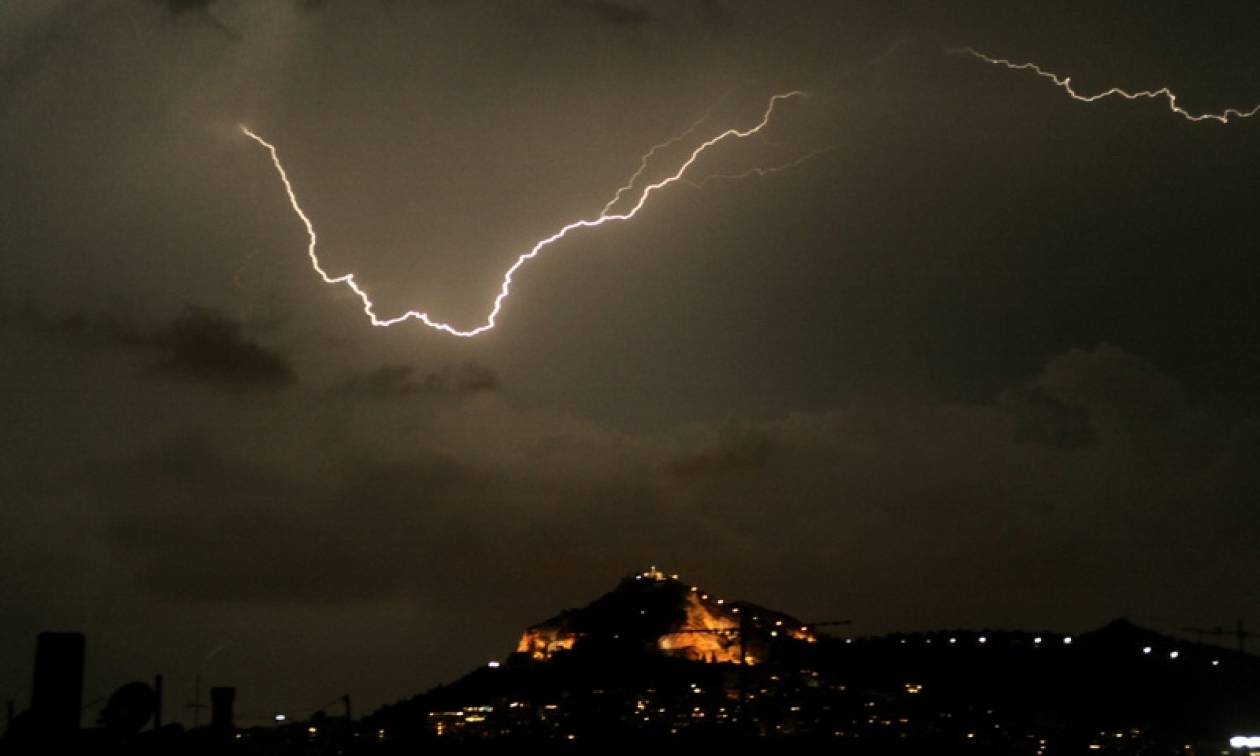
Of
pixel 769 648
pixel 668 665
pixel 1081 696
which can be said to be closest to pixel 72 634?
pixel 1081 696

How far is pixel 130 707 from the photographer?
322 inches

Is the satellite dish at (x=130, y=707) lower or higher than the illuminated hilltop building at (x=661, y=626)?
lower

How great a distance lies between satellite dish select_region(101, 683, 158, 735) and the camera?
322 inches

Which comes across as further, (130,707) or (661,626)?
(661,626)

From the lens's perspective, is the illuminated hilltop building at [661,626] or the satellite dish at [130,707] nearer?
the satellite dish at [130,707]

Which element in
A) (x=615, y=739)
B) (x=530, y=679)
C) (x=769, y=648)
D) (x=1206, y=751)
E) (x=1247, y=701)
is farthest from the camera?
(x=769, y=648)

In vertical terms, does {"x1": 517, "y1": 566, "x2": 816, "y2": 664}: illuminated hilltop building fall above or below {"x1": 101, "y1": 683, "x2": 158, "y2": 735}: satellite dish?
above

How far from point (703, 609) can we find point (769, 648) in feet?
48.2

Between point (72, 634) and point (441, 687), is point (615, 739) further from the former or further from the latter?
point (441, 687)

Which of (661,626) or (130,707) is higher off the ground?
(661,626)

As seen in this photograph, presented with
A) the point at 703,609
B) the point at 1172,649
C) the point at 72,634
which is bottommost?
the point at 72,634

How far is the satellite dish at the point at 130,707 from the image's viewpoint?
8172mm

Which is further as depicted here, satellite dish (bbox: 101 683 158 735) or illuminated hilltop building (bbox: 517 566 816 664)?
illuminated hilltop building (bbox: 517 566 816 664)

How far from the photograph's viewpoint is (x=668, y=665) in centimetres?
10750
